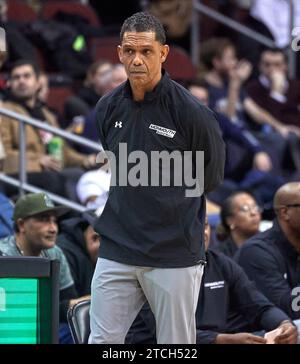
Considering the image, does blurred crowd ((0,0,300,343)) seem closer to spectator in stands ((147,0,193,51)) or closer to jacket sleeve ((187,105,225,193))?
spectator in stands ((147,0,193,51))

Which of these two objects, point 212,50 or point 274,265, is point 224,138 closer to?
point 212,50

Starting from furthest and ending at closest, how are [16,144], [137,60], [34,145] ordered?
[34,145] < [16,144] < [137,60]

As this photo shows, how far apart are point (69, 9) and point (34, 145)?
10.5 feet

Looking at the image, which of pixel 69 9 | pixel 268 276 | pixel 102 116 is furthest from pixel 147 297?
pixel 69 9

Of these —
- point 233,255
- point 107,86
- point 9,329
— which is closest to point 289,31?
point 107,86

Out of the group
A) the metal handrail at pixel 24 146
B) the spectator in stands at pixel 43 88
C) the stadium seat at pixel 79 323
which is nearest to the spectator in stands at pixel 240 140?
the spectator in stands at pixel 43 88

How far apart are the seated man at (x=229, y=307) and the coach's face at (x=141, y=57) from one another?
1354 millimetres

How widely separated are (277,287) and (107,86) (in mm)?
4252

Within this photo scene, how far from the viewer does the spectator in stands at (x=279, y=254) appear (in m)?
7.40

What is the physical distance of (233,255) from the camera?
8391mm

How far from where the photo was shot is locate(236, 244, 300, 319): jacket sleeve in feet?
24.0

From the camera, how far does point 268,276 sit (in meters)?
7.43

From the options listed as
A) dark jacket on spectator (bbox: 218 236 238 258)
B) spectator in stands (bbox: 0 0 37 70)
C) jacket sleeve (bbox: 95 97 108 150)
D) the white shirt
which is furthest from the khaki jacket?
the white shirt

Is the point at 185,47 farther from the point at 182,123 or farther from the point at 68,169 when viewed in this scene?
the point at 182,123
